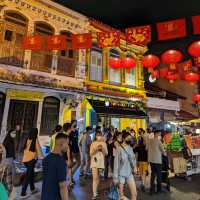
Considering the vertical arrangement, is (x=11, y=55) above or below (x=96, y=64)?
below

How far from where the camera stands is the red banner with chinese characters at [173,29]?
6.36m

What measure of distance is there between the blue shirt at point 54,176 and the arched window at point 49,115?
8.29 meters

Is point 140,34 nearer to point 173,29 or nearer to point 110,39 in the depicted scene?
point 173,29

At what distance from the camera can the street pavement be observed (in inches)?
223

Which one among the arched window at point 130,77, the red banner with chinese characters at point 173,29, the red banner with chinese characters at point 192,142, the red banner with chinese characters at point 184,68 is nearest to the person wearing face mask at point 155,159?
the red banner with chinese characters at point 192,142

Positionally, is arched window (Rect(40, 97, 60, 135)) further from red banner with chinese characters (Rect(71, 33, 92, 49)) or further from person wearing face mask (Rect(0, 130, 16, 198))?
person wearing face mask (Rect(0, 130, 16, 198))

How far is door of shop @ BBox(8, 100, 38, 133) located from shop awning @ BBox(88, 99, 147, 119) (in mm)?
3279

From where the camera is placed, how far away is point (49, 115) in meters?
11.2

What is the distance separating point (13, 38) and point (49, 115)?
14.6ft

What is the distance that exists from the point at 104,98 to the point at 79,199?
7.90 m

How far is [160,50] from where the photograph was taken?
623 inches

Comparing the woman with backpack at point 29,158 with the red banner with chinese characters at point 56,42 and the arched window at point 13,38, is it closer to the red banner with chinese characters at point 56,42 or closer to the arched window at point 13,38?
the red banner with chinese characters at point 56,42

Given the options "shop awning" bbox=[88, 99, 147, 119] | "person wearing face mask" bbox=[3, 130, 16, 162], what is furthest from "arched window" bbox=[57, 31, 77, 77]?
"person wearing face mask" bbox=[3, 130, 16, 162]

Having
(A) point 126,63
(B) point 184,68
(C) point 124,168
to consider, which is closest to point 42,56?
(A) point 126,63
